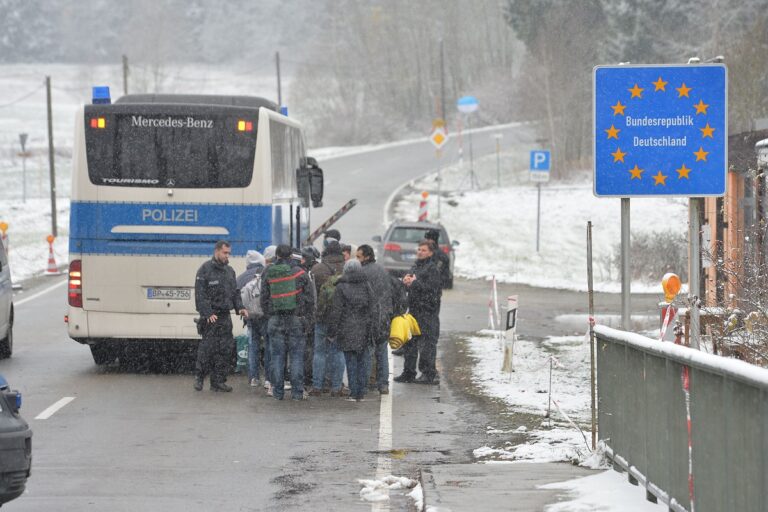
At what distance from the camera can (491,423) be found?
13125 mm

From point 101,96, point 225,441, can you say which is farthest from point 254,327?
point 225,441

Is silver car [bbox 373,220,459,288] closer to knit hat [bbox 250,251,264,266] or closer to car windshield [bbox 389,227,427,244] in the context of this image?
car windshield [bbox 389,227,427,244]

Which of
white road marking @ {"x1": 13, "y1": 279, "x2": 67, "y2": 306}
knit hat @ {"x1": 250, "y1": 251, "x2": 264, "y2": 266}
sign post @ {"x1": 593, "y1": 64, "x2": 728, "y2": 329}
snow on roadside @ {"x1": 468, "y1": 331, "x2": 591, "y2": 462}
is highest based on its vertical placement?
sign post @ {"x1": 593, "y1": 64, "x2": 728, "y2": 329}

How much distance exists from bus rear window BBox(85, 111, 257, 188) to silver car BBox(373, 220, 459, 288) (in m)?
13.4

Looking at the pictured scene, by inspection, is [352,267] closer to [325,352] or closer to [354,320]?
[354,320]

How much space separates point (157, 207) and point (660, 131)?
7905 millimetres

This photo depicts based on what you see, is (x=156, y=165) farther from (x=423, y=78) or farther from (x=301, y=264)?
(x=423, y=78)

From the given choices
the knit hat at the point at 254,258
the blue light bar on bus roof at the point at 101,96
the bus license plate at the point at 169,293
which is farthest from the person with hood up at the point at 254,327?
the blue light bar on bus roof at the point at 101,96

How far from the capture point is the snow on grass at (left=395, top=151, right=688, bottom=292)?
35781 mm

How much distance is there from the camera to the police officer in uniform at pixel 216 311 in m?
15.2

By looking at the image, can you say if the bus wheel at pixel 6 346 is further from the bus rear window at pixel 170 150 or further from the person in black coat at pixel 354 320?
the person in black coat at pixel 354 320

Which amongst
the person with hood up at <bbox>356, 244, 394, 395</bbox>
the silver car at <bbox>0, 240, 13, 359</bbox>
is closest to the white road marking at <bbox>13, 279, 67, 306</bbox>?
the silver car at <bbox>0, 240, 13, 359</bbox>

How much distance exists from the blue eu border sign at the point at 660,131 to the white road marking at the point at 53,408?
20.0 ft

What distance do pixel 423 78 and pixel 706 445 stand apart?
96.2 m
